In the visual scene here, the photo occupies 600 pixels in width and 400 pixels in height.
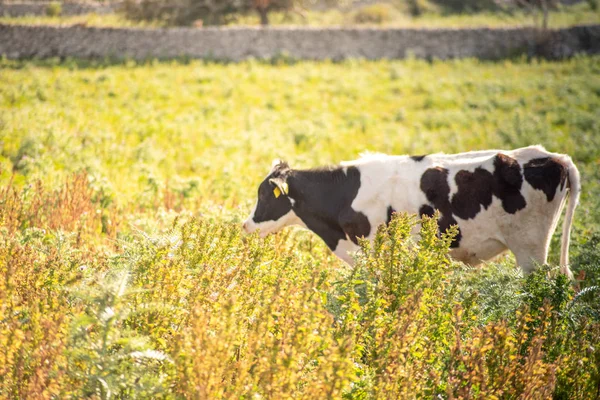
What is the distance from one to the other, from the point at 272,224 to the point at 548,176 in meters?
3.11

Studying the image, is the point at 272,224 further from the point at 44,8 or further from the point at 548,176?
the point at 44,8

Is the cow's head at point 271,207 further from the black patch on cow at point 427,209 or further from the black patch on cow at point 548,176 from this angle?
the black patch on cow at point 548,176

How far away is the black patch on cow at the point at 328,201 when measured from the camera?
23.2 feet

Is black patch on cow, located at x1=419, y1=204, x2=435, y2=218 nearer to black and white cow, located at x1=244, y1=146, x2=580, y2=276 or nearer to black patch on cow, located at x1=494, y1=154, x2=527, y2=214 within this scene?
black and white cow, located at x1=244, y1=146, x2=580, y2=276

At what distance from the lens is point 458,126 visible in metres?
17.8

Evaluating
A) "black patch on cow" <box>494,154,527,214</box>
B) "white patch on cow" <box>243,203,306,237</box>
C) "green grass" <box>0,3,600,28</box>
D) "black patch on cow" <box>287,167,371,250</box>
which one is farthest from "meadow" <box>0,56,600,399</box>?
"green grass" <box>0,3,600,28</box>

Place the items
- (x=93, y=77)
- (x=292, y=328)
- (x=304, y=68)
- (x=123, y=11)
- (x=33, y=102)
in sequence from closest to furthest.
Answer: (x=292, y=328)
(x=33, y=102)
(x=93, y=77)
(x=304, y=68)
(x=123, y=11)

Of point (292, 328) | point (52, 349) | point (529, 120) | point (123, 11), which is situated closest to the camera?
point (52, 349)

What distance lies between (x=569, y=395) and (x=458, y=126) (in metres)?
14.3

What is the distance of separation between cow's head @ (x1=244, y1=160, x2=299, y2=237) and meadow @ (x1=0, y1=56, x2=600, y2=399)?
22cm

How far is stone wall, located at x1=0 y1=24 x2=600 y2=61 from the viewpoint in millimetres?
23750

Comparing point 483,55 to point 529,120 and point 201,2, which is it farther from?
point 201,2

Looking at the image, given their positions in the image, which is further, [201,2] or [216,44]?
[201,2]

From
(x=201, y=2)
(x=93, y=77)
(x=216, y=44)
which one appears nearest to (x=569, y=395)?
(x=93, y=77)
